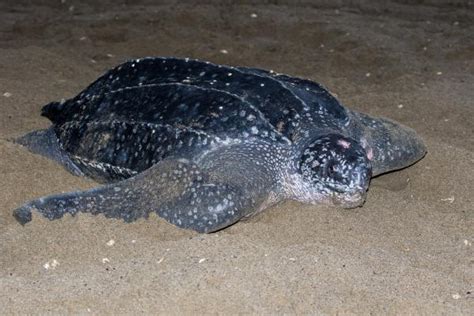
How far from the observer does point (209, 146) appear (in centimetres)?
301

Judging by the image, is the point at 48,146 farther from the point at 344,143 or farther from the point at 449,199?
the point at 449,199

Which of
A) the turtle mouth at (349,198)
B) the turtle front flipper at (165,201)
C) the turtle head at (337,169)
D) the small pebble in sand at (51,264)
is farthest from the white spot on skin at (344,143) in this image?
the small pebble in sand at (51,264)

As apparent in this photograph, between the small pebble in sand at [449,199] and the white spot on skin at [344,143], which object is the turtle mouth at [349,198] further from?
the small pebble in sand at [449,199]

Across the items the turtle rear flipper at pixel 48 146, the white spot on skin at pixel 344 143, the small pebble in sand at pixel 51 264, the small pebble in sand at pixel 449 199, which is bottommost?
the turtle rear flipper at pixel 48 146

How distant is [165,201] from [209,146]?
0.31 meters

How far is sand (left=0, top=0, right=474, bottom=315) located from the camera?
2396 mm

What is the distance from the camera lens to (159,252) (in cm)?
263

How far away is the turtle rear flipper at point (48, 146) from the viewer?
11.0ft

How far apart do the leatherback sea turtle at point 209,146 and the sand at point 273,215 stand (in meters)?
0.08

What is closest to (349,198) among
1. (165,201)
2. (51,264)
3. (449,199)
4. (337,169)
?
(337,169)

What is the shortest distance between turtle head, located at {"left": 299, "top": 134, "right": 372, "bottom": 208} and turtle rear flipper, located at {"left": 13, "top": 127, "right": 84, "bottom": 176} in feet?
3.44

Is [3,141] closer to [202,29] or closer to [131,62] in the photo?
[131,62]

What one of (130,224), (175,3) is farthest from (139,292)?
(175,3)

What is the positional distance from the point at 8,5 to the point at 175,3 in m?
1.31
